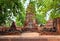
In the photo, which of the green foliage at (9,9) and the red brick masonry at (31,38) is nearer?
the green foliage at (9,9)

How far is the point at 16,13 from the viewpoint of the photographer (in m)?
13.7

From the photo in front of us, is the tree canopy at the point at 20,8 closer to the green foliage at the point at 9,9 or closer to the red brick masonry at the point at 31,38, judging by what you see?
the green foliage at the point at 9,9

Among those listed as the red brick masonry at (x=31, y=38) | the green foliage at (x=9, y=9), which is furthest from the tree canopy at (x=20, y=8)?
the red brick masonry at (x=31, y=38)

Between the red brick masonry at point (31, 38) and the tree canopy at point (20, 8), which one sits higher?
the tree canopy at point (20, 8)

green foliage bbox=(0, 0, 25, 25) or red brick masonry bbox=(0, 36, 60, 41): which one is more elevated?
green foliage bbox=(0, 0, 25, 25)

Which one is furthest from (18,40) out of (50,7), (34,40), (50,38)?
(50,7)

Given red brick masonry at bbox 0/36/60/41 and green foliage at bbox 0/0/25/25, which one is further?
red brick masonry at bbox 0/36/60/41

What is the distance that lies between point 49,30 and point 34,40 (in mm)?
A: 1867

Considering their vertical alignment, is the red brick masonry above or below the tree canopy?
below

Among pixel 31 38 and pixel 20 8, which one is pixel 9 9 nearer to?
pixel 20 8

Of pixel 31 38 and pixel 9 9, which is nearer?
pixel 9 9

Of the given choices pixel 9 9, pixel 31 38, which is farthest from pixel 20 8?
pixel 31 38

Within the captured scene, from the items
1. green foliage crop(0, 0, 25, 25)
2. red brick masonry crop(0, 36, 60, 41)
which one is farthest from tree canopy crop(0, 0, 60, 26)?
red brick masonry crop(0, 36, 60, 41)

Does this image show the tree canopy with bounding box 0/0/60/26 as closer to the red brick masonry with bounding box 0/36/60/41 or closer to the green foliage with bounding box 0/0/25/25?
the green foliage with bounding box 0/0/25/25
